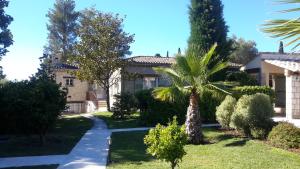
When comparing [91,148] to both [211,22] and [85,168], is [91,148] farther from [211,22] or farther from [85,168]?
[211,22]

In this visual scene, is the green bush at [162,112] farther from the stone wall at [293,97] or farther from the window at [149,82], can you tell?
the window at [149,82]

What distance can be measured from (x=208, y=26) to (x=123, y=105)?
8030mm

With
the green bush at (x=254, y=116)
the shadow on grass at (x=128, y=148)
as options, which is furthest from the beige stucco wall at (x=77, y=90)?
the green bush at (x=254, y=116)

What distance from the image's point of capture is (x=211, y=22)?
24.5 m

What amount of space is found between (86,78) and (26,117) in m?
14.4

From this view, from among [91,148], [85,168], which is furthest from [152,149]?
[91,148]

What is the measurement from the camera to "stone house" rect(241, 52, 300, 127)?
56.6 ft

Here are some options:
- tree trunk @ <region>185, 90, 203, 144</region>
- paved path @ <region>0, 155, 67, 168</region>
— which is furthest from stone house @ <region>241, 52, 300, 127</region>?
paved path @ <region>0, 155, 67, 168</region>

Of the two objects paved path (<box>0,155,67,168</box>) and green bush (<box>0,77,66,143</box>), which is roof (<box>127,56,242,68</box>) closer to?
green bush (<box>0,77,66,143</box>)

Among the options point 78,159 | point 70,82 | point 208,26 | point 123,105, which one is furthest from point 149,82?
point 78,159

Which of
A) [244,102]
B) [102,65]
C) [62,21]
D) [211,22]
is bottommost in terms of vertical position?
[244,102]

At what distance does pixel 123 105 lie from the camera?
21.8 m

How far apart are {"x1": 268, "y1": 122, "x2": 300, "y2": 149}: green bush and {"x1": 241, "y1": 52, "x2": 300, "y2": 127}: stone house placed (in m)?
4.46

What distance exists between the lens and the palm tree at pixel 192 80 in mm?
12562
